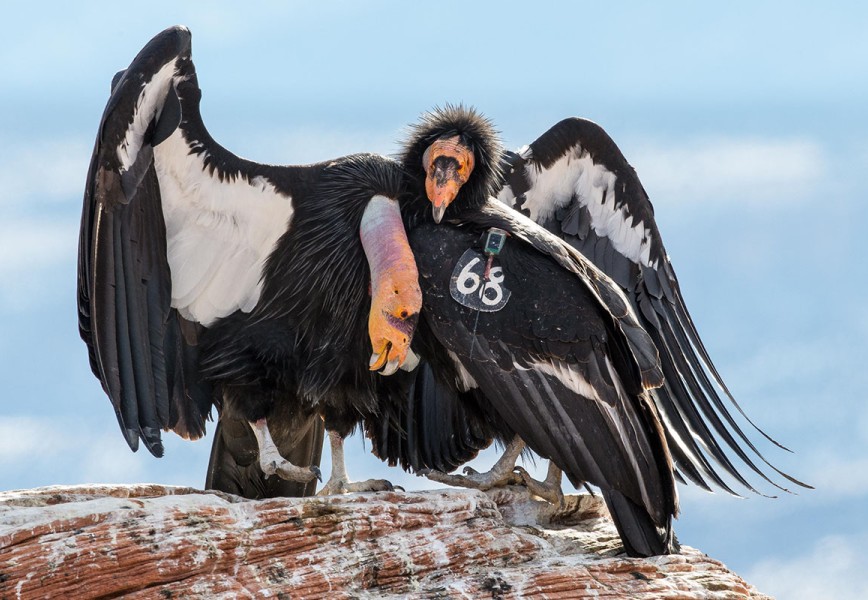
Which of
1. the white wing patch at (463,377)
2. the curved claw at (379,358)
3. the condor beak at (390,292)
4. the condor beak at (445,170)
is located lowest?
the white wing patch at (463,377)

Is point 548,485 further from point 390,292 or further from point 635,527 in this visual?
point 390,292

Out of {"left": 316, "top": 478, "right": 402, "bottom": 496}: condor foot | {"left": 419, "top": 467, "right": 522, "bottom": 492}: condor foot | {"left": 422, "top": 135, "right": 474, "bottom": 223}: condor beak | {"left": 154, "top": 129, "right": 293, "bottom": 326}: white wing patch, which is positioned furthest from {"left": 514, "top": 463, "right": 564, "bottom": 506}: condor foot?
{"left": 154, "top": 129, "right": 293, "bottom": 326}: white wing patch

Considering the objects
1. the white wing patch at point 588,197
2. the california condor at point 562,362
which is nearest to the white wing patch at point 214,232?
the california condor at point 562,362

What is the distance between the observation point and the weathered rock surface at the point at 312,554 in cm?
630

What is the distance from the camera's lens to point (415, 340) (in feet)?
24.8

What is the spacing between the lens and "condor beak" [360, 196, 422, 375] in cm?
718

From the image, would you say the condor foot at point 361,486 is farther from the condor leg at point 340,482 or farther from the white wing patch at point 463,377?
the white wing patch at point 463,377

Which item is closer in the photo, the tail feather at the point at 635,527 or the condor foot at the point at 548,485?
the tail feather at the point at 635,527

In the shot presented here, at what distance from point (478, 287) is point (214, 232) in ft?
5.66

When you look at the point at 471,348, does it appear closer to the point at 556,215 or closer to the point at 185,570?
the point at 185,570

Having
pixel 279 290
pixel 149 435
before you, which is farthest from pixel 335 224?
pixel 149 435

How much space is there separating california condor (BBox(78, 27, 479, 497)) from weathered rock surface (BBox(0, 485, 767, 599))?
0.63 metres

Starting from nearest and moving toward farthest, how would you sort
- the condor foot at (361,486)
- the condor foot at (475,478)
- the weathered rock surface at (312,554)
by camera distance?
the weathered rock surface at (312,554) < the condor foot at (361,486) < the condor foot at (475,478)

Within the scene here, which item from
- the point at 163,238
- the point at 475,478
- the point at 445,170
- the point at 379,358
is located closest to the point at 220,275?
the point at 163,238
